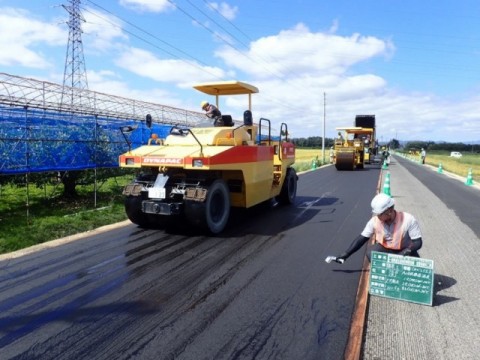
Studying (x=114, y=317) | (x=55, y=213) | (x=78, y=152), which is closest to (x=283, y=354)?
(x=114, y=317)

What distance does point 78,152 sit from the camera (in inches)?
385

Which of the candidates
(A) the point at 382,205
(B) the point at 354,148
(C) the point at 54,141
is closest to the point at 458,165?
(B) the point at 354,148

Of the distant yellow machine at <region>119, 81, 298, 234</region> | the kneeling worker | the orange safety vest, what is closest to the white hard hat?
the kneeling worker

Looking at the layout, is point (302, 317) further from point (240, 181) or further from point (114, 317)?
point (240, 181)

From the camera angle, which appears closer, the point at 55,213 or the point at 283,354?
the point at 283,354

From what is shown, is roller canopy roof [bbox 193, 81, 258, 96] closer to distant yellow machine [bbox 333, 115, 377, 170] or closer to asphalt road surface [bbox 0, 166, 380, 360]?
asphalt road surface [bbox 0, 166, 380, 360]

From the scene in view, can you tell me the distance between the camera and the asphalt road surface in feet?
11.0

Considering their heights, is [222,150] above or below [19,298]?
above

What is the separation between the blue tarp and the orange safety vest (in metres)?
5.66

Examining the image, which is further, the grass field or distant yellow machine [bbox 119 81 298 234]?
the grass field

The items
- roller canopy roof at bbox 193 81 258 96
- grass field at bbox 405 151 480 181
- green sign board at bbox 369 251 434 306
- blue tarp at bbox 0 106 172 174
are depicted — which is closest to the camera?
green sign board at bbox 369 251 434 306

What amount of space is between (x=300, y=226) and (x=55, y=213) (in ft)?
17.3

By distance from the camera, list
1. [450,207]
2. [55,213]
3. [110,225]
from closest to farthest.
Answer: [110,225] → [55,213] → [450,207]

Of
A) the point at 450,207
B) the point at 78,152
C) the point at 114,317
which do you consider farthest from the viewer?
the point at 450,207
